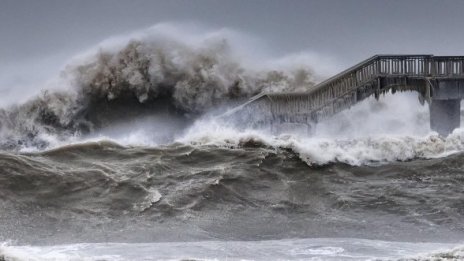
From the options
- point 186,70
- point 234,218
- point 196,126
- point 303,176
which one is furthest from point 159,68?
point 234,218

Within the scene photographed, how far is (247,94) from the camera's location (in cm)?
3509

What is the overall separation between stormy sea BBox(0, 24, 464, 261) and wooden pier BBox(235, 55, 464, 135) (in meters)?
0.72

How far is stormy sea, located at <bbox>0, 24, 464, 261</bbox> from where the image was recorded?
13953mm

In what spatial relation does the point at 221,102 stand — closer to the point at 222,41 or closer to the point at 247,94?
the point at 247,94

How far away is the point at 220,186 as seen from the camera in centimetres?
1872

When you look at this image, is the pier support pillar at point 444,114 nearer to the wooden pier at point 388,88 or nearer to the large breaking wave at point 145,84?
the wooden pier at point 388,88

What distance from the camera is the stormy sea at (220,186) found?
13953 mm

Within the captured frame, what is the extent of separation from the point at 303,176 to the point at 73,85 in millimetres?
16531

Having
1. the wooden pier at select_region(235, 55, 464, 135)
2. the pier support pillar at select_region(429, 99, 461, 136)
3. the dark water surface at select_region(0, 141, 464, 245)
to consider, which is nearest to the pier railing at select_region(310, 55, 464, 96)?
the wooden pier at select_region(235, 55, 464, 135)

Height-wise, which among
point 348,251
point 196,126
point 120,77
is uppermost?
point 120,77

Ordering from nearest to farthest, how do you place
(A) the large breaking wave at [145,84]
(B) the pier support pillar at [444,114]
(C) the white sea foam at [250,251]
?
(C) the white sea foam at [250,251] < (B) the pier support pillar at [444,114] < (A) the large breaking wave at [145,84]

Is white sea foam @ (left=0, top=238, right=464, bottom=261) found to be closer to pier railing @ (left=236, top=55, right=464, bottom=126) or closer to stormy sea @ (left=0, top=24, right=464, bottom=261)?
stormy sea @ (left=0, top=24, right=464, bottom=261)

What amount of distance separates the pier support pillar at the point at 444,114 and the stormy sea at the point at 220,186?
75 centimetres

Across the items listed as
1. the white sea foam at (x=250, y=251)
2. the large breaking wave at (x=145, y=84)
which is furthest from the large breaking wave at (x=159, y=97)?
the white sea foam at (x=250, y=251)
